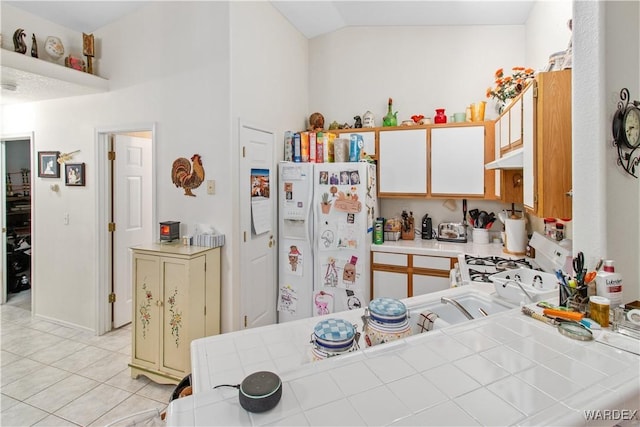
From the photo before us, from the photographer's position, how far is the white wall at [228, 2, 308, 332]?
2771mm

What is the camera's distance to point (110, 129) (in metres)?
3.23

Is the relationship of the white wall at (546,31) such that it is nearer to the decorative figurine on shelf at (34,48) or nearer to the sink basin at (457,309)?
the sink basin at (457,309)

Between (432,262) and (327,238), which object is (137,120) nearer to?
(327,238)

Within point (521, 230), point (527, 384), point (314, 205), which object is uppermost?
point (314, 205)

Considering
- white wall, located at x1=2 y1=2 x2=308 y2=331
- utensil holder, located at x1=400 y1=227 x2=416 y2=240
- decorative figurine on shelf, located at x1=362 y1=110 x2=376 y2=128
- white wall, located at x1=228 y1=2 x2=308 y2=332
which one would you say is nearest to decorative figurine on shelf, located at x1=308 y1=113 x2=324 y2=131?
white wall, located at x1=228 y1=2 x2=308 y2=332

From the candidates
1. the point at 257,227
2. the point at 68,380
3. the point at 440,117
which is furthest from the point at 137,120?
the point at 440,117

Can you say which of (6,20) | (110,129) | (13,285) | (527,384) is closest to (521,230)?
(527,384)

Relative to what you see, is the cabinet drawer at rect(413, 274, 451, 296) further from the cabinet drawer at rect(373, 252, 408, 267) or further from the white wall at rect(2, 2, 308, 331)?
the white wall at rect(2, 2, 308, 331)

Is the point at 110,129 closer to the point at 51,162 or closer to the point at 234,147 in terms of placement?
the point at 51,162

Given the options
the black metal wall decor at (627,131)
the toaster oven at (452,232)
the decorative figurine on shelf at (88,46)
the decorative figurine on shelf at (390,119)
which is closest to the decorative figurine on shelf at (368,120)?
the decorative figurine on shelf at (390,119)

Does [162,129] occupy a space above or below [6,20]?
below

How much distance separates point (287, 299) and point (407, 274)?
1.27 m

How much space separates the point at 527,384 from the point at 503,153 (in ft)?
7.69

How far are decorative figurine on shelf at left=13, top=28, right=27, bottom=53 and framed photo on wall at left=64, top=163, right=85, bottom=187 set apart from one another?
109 cm
